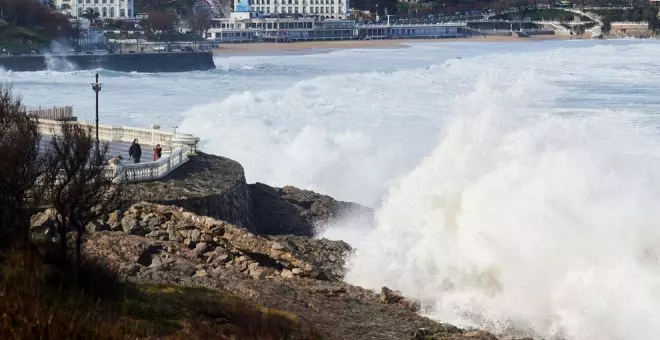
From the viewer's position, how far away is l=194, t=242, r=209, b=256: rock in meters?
14.9

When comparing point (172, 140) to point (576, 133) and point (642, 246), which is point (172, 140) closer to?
point (576, 133)

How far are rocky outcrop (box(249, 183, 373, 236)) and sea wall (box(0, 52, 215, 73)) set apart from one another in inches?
2199

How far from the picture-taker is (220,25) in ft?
441

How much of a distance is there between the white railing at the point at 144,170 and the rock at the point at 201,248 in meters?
2.24

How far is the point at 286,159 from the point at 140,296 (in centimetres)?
1933

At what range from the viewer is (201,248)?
49.1 feet

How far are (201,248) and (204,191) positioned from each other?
9.92 ft

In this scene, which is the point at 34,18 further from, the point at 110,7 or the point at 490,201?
the point at 490,201

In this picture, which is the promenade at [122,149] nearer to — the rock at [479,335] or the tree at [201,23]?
the rock at [479,335]

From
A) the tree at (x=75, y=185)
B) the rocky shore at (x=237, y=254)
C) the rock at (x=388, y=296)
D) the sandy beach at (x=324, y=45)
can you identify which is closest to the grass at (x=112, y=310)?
the tree at (x=75, y=185)

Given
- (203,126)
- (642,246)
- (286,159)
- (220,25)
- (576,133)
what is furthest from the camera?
(220,25)

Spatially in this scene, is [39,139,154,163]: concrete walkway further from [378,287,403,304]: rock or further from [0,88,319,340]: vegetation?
[378,287,403,304]: rock

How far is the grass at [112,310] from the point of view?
Result: 7.38 m

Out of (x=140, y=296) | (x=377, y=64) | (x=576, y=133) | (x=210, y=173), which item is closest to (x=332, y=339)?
(x=140, y=296)
